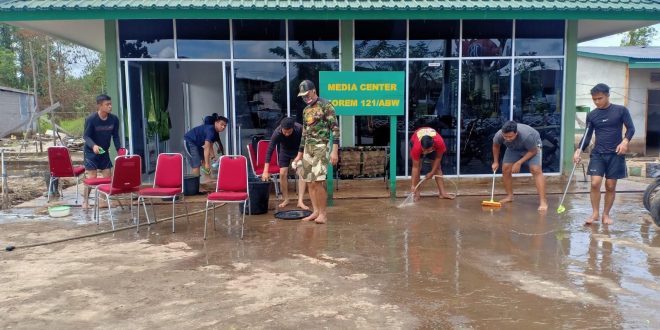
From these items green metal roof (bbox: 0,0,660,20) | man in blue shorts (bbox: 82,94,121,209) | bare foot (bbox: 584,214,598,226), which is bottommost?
bare foot (bbox: 584,214,598,226)

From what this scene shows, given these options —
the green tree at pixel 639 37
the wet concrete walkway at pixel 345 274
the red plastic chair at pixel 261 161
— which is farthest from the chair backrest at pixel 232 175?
the green tree at pixel 639 37

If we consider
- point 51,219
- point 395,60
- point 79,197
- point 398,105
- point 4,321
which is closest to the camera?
point 4,321

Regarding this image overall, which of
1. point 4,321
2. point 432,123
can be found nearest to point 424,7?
point 432,123

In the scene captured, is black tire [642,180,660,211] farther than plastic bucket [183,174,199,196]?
No

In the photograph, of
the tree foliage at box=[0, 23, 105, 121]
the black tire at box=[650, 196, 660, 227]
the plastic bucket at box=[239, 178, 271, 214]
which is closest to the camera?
the black tire at box=[650, 196, 660, 227]

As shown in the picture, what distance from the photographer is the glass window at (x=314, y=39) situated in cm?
903

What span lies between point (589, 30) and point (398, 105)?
16.8ft

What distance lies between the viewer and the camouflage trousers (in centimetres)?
636

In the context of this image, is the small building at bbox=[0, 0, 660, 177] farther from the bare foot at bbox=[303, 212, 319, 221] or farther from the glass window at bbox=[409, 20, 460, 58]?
the bare foot at bbox=[303, 212, 319, 221]

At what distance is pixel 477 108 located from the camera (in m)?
9.40

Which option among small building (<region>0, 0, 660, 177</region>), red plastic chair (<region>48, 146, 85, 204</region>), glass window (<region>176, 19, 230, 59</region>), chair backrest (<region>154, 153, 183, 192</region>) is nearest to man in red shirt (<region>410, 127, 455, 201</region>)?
small building (<region>0, 0, 660, 177</region>)

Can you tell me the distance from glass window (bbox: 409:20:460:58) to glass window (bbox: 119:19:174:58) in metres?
4.31

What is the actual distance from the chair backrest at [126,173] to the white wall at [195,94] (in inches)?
Result: 216

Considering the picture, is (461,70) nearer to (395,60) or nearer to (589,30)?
(395,60)
